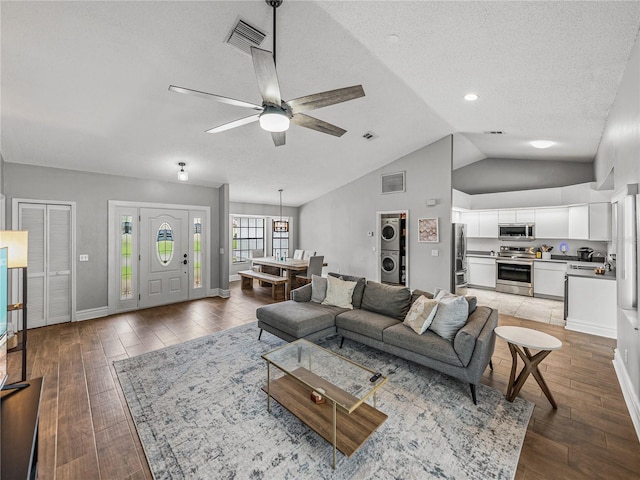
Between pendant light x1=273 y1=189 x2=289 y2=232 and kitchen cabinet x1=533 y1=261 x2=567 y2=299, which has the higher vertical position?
pendant light x1=273 y1=189 x2=289 y2=232

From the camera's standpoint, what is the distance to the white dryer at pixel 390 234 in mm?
6203

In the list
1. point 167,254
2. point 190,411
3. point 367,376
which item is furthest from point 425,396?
point 167,254

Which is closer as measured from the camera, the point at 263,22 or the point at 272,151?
the point at 263,22

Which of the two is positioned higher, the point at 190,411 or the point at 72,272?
the point at 72,272

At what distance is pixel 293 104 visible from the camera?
2197 mm

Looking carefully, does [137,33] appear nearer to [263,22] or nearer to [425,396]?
[263,22]

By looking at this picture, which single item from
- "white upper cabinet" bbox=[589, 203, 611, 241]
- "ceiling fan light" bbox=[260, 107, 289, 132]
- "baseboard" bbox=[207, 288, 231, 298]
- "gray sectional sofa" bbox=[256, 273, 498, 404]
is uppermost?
"ceiling fan light" bbox=[260, 107, 289, 132]

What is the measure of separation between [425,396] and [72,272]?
5.65 metres

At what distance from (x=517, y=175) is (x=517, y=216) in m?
1.01

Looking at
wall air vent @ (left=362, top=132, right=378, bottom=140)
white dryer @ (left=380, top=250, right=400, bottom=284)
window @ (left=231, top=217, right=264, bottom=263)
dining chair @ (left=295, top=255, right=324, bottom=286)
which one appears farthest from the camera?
window @ (left=231, top=217, right=264, bottom=263)

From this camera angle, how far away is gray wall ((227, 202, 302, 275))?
822 centimetres

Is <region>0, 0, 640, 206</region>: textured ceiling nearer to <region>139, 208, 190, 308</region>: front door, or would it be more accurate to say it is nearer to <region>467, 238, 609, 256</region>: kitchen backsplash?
<region>139, 208, 190, 308</region>: front door

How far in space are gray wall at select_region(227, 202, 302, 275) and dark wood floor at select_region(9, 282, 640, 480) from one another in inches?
163

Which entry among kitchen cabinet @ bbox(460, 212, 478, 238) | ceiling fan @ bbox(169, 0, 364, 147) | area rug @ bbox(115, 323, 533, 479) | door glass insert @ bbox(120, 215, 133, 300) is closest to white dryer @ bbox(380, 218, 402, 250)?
kitchen cabinet @ bbox(460, 212, 478, 238)
